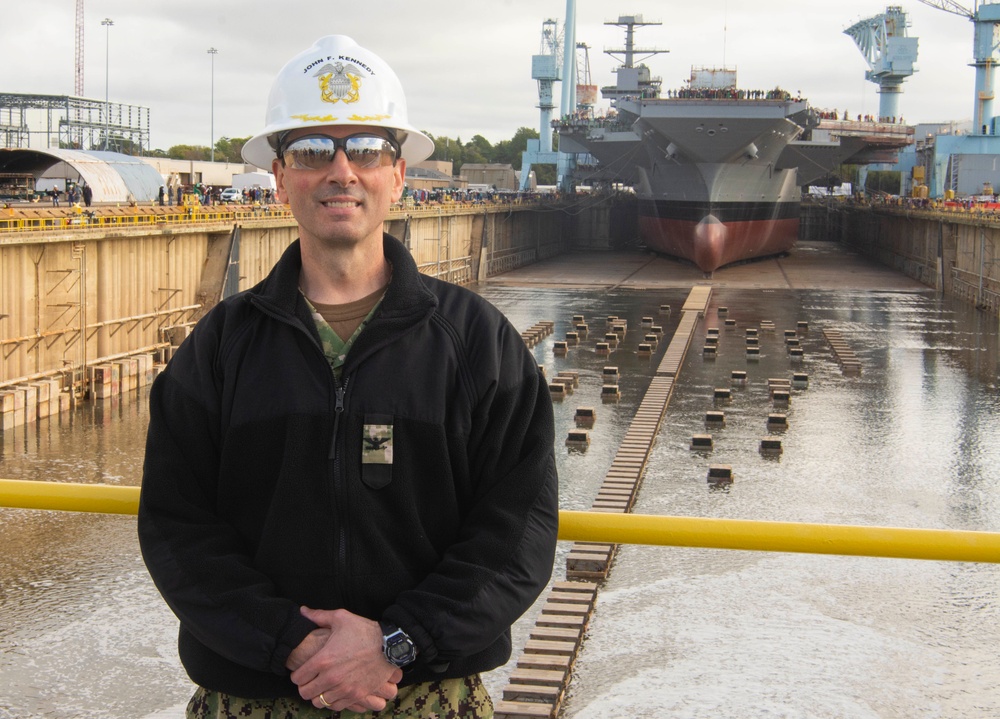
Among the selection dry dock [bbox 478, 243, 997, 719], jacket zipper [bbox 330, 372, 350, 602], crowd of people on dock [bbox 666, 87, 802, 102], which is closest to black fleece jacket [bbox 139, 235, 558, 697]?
jacket zipper [bbox 330, 372, 350, 602]

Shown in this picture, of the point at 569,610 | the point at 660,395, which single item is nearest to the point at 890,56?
the point at 660,395

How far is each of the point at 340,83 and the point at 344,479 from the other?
1.17 metres

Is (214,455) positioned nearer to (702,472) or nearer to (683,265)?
(702,472)

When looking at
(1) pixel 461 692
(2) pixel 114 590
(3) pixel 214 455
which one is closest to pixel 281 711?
(1) pixel 461 692

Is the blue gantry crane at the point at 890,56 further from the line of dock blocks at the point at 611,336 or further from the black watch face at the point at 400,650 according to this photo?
the black watch face at the point at 400,650

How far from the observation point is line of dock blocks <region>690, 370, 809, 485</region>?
21672 millimetres

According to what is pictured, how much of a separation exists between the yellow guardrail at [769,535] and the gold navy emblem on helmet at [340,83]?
138cm

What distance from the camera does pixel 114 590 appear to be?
14859mm

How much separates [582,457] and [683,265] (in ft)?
154

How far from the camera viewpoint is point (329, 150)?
358cm

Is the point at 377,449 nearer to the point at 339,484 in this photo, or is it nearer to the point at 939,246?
the point at 339,484

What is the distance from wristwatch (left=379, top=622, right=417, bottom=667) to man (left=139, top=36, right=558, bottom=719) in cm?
1

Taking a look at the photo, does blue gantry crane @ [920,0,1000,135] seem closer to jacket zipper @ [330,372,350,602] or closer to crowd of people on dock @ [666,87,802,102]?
crowd of people on dock @ [666,87,802,102]

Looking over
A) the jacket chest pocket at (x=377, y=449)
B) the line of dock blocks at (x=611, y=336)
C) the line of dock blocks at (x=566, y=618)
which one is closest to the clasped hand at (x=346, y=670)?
the jacket chest pocket at (x=377, y=449)
